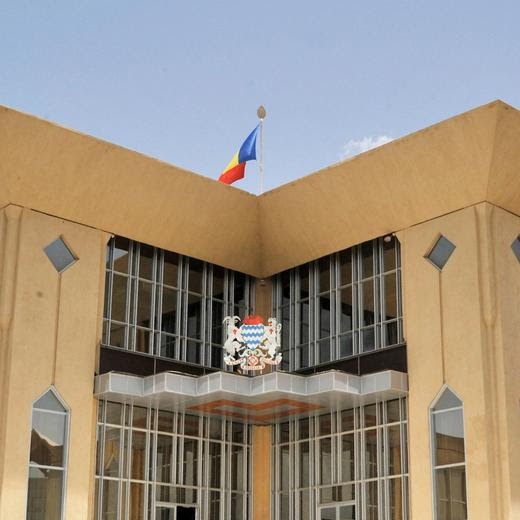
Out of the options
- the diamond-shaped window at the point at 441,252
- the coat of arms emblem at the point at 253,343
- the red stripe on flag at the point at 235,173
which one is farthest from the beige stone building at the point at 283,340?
the red stripe on flag at the point at 235,173

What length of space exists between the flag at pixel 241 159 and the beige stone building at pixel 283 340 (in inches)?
90.2

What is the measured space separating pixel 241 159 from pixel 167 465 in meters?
8.86

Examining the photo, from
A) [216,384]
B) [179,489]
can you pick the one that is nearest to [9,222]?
[216,384]

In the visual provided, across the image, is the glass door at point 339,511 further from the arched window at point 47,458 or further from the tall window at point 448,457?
the arched window at point 47,458

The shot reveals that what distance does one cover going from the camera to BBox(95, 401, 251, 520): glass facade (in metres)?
24.7

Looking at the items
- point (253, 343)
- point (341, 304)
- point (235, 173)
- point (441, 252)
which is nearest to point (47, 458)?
point (253, 343)

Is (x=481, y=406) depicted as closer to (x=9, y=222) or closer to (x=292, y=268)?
(x=292, y=268)

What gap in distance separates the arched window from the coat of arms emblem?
14.1ft

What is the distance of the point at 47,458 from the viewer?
76.9 ft

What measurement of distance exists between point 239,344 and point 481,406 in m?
6.29

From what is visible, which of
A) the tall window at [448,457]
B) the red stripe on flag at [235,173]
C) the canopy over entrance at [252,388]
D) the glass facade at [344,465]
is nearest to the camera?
the tall window at [448,457]

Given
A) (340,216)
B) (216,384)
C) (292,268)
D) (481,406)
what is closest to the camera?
(481,406)

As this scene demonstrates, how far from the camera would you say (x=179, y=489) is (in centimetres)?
2589

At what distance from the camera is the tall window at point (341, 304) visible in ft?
84.9
